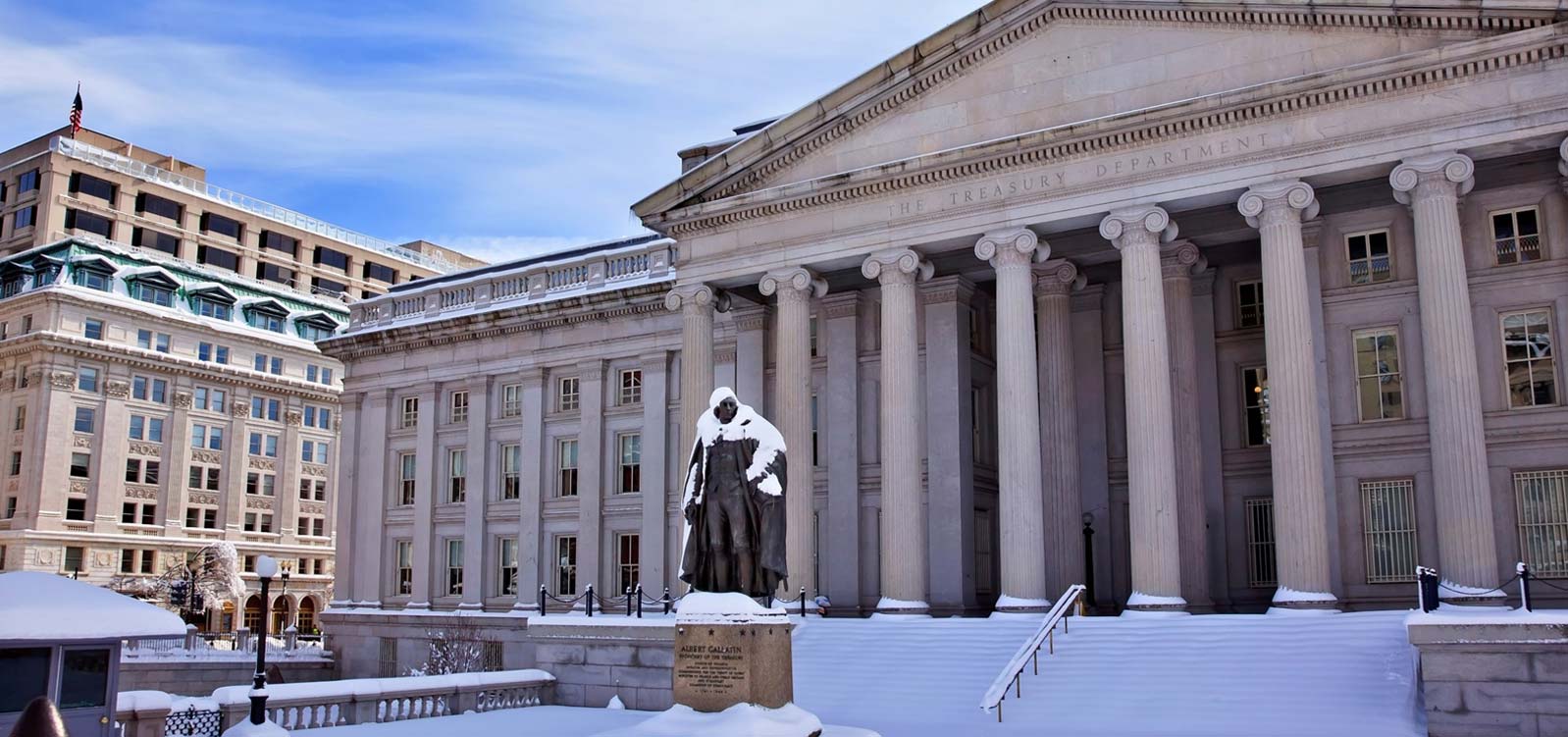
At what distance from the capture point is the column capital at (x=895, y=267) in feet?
103

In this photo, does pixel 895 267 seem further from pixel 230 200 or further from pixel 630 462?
pixel 230 200

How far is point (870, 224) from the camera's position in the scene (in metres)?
32.2

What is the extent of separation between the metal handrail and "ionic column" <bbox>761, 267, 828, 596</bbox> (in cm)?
679

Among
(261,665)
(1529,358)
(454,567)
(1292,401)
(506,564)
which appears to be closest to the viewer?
(261,665)

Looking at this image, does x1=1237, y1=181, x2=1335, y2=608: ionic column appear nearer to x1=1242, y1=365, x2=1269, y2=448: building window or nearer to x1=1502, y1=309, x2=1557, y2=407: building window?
x1=1502, y1=309, x2=1557, y2=407: building window

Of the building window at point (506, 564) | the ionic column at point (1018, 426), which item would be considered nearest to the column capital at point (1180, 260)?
the ionic column at point (1018, 426)

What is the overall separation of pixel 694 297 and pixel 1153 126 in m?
12.5

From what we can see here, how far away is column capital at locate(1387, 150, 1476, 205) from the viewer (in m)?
25.5

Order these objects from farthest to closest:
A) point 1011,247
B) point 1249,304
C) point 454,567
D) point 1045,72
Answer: point 454,567
point 1249,304
point 1045,72
point 1011,247

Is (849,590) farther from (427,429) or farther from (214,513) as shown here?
(214,513)

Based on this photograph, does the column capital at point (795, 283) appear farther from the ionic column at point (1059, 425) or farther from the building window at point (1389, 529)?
the building window at point (1389, 529)

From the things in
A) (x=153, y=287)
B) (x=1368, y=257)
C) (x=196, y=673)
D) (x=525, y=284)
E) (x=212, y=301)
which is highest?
(x=153, y=287)

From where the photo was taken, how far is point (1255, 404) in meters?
32.4

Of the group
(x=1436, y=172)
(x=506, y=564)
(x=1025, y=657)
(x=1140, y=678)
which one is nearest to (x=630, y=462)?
(x=506, y=564)
